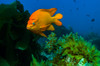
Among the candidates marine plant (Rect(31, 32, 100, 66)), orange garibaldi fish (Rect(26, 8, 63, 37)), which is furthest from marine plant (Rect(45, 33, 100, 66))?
orange garibaldi fish (Rect(26, 8, 63, 37))

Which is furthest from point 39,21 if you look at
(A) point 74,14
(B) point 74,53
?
(A) point 74,14

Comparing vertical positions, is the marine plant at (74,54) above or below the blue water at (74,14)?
below

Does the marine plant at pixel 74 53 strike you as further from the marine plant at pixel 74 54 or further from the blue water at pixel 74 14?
the blue water at pixel 74 14

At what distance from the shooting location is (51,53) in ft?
12.6

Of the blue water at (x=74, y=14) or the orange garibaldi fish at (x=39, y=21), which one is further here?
the blue water at (x=74, y=14)

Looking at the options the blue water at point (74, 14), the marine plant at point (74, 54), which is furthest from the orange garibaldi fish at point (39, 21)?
the blue water at point (74, 14)

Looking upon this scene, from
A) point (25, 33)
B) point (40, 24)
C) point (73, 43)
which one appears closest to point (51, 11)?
point (40, 24)

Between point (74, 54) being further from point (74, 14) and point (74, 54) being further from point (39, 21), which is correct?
point (74, 14)

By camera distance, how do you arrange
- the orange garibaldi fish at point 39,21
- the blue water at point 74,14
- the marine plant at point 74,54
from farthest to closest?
the blue water at point 74,14 → the marine plant at point 74,54 → the orange garibaldi fish at point 39,21

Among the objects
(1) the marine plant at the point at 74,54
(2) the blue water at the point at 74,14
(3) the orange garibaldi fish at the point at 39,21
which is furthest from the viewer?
(2) the blue water at the point at 74,14

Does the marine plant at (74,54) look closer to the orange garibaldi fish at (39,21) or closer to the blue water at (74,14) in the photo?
the orange garibaldi fish at (39,21)

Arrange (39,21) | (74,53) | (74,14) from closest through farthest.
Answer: (39,21) → (74,53) → (74,14)

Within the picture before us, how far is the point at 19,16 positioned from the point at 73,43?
64.9 inches

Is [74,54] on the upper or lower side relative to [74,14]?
lower
